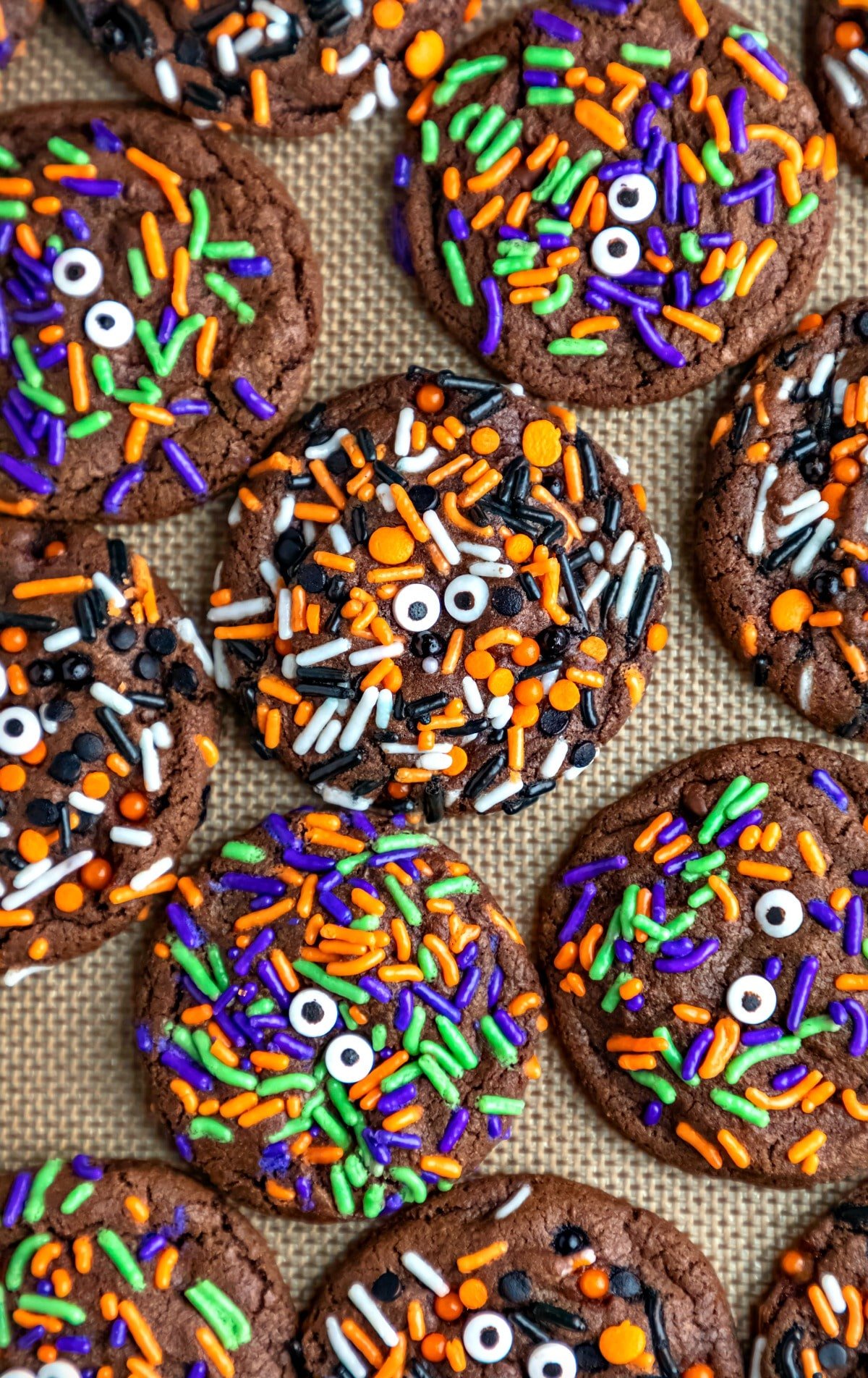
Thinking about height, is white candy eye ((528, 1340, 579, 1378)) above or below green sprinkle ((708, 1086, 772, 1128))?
below

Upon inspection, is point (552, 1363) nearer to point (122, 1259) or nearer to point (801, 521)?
point (122, 1259)

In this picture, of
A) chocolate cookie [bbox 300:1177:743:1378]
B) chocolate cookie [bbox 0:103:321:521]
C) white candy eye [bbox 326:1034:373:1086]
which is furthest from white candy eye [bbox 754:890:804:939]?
chocolate cookie [bbox 0:103:321:521]

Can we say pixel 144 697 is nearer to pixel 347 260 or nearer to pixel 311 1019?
pixel 311 1019

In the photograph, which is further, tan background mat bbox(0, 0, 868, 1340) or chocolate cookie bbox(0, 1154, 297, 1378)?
tan background mat bbox(0, 0, 868, 1340)

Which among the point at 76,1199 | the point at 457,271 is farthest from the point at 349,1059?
the point at 457,271

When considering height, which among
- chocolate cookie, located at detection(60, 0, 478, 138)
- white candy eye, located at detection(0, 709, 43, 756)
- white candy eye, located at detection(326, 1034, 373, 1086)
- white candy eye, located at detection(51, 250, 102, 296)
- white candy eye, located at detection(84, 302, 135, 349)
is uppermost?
chocolate cookie, located at detection(60, 0, 478, 138)

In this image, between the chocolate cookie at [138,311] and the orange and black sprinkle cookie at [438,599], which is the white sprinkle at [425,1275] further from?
the chocolate cookie at [138,311]

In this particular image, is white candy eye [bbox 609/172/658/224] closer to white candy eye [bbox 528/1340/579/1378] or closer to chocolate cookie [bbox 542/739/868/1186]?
chocolate cookie [bbox 542/739/868/1186]
